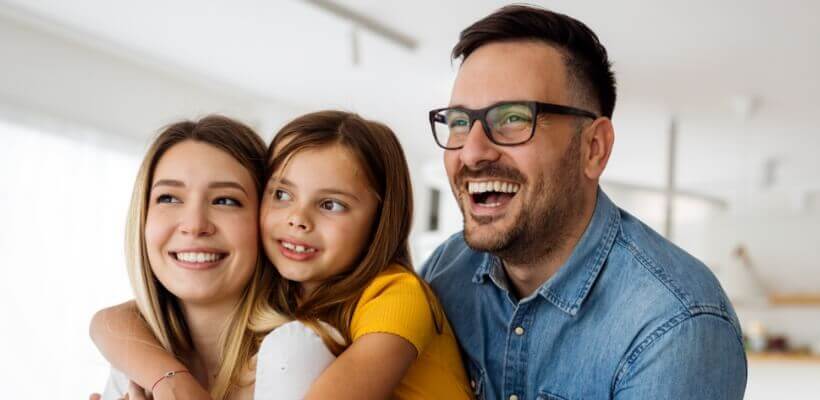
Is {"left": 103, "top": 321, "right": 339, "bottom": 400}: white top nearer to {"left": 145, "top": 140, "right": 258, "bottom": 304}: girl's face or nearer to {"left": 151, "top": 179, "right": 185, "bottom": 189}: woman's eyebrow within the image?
{"left": 145, "top": 140, "right": 258, "bottom": 304}: girl's face

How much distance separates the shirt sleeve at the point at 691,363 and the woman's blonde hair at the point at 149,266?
65cm

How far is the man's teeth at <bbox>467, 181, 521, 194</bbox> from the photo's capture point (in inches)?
57.3

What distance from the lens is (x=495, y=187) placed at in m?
1.46

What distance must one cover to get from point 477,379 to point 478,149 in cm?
44

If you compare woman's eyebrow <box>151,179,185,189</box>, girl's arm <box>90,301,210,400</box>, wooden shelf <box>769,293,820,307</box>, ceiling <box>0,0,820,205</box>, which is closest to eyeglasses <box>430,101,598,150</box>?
woman's eyebrow <box>151,179,185,189</box>

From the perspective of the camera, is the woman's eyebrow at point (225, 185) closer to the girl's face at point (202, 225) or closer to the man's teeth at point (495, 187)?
the girl's face at point (202, 225)

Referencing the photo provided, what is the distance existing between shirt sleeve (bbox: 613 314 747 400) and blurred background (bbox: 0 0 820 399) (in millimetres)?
1676

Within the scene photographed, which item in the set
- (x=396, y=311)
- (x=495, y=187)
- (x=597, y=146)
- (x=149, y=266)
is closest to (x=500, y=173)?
(x=495, y=187)

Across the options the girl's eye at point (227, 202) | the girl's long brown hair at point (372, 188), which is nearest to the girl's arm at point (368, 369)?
the girl's long brown hair at point (372, 188)

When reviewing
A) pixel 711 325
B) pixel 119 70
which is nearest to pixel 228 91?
pixel 119 70

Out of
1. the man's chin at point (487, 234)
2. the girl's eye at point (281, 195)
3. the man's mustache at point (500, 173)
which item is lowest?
the man's chin at point (487, 234)

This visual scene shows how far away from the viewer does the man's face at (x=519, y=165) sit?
145cm

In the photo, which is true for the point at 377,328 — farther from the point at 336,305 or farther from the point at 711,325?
the point at 711,325

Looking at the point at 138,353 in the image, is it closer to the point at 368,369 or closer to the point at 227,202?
the point at 227,202
